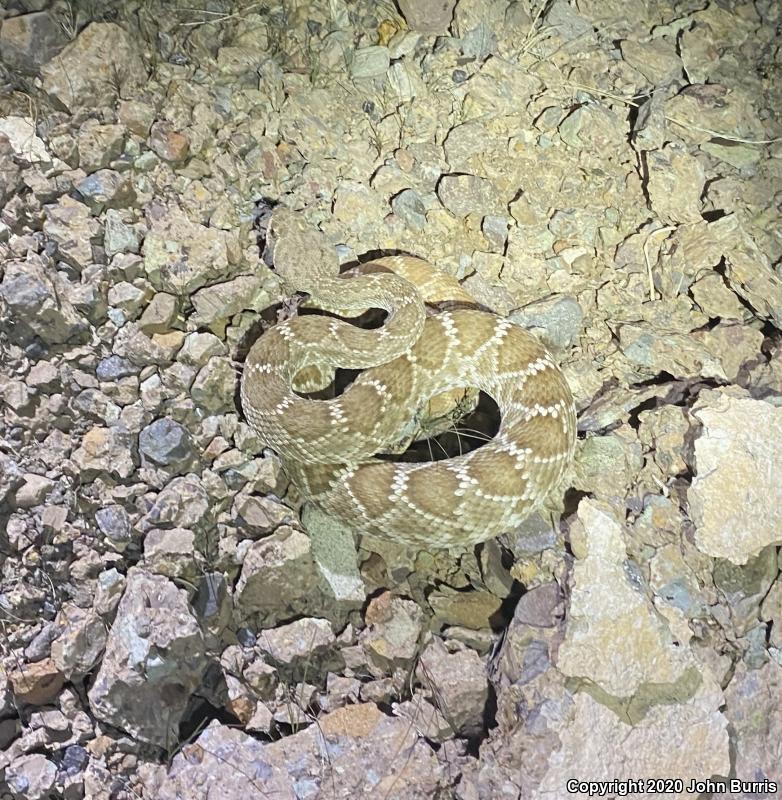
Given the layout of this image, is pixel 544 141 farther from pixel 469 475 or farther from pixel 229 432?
pixel 229 432

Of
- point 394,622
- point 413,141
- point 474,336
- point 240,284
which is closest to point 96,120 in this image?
point 240,284

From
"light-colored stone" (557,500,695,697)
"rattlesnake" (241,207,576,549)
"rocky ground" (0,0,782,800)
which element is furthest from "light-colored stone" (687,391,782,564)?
"rattlesnake" (241,207,576,549)

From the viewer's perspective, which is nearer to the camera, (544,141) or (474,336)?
(474,336)

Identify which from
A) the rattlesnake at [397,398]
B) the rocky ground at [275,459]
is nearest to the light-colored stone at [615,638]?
the rocky ground at [275,459]

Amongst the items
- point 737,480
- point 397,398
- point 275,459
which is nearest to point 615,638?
point 737,480

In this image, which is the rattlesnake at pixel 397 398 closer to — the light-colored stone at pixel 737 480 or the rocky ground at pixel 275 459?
the rocky ground at pixel 275 459

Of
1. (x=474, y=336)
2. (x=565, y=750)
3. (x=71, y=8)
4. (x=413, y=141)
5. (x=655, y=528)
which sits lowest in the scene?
(x=565, y=750)
